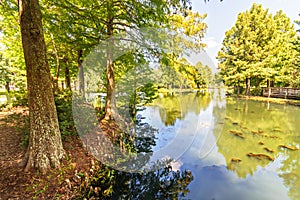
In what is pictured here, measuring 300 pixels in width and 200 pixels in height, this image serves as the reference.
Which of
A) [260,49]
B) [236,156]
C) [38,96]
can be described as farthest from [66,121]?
[260,49]

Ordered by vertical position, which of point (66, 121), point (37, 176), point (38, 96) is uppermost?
point (38, 96)

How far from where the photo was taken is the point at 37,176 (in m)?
2.62

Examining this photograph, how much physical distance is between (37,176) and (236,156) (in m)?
5.13

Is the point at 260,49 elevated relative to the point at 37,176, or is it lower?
elevated

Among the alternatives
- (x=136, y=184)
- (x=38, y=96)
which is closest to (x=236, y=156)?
(x=136, y=184)

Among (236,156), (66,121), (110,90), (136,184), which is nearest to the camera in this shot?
(136,184)

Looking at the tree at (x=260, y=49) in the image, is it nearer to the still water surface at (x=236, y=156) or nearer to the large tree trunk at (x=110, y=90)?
the still water surface at (x=236, y=156)

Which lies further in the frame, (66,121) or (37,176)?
(66,121)

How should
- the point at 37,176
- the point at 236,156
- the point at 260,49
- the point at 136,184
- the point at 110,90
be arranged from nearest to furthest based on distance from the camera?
the point at 37,176 < the point at 136,184 < the point at 236,156 < the point at 110,90 < the point at 260,49

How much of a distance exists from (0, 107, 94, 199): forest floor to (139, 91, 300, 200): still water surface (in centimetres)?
214

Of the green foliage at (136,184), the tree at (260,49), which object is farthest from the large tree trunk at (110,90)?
the tree at (260,49)

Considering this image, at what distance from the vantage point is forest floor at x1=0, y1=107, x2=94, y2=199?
7.89 ft

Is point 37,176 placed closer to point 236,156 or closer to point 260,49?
point 236,156

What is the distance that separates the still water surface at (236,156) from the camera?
3.48 m
